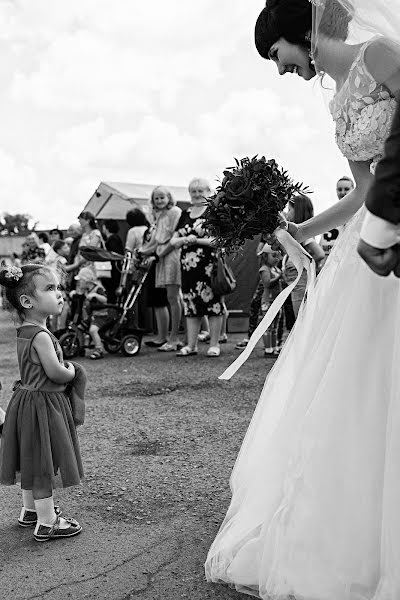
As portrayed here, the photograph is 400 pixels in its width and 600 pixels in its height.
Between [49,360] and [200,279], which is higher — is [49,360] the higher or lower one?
the lower one

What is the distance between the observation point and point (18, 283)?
143 inches

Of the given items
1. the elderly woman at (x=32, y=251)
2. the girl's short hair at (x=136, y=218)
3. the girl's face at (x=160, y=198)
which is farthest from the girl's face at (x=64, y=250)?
the girl's face at (x=160, y=198)

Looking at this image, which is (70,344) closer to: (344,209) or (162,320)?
(162,320)

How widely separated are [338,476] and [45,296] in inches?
69.4

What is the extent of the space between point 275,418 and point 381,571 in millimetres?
942

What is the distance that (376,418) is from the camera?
101 inches

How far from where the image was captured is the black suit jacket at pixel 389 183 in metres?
1.96

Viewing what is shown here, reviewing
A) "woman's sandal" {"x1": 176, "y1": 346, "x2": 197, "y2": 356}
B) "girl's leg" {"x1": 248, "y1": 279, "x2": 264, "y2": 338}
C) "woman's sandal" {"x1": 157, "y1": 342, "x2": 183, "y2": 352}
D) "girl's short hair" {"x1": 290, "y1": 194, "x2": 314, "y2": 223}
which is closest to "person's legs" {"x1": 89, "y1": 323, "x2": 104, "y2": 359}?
"woman's sandal" {"x1": 157, "y1": 342, "x2": 183, "y2": 352}

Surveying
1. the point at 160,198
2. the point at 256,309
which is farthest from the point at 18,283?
the point at 256,309

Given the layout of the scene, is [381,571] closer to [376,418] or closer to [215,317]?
[376,418]

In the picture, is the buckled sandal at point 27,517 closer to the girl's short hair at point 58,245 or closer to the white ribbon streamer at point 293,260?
the white ribbon streamer at point 293,260

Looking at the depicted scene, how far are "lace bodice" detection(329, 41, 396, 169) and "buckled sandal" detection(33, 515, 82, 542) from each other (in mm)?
2155

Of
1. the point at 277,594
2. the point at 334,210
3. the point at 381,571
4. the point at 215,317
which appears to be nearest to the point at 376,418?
the point at 381,571

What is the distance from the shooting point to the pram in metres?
9.55
